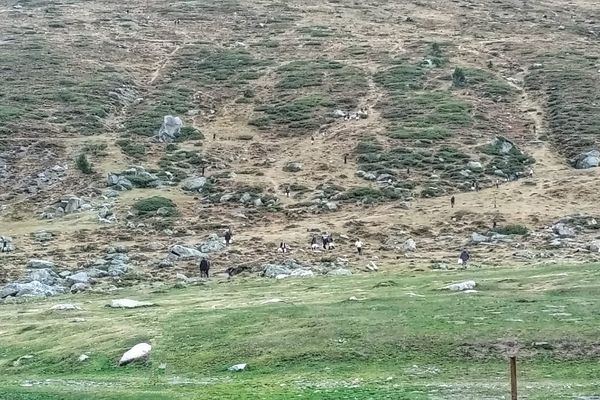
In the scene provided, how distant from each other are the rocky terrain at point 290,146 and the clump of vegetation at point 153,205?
0.65 feet

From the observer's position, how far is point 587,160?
57344 millimetres

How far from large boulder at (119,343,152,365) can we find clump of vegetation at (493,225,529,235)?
26.4 meters

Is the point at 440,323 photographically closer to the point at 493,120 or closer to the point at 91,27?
the point at 493,120

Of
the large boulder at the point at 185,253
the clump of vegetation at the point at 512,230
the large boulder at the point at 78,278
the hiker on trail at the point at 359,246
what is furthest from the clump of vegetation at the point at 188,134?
the clump of vegetation at the point at 512,230

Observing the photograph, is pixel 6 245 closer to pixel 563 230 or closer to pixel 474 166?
pixel 563 230

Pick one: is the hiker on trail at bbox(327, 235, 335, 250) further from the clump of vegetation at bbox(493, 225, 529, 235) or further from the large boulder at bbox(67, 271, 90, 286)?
the large boulder at bbox(67, 271, 90, 286)

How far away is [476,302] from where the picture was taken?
2433 centimetres

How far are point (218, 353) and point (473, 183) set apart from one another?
120 ft

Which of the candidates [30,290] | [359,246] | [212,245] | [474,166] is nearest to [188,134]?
[474,166]

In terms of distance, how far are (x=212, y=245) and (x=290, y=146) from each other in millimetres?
22748

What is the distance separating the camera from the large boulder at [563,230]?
42.3 m

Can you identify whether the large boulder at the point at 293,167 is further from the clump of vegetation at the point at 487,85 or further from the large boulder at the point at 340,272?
the clump of vegetation at the point at 487,85

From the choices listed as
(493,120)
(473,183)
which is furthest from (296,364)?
(493,120)

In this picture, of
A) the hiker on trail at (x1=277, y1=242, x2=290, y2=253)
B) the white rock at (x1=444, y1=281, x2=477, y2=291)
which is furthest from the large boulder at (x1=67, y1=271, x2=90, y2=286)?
the white rock at (x1=444, y1=281, x2=477, y2=291)
